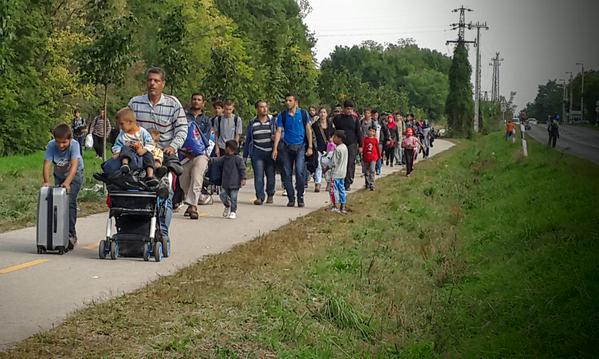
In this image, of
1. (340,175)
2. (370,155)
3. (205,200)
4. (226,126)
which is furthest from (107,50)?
(340,175)

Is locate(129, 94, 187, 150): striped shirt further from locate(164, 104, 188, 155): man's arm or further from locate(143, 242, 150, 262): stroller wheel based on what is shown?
locate(143, 242, 150, 262): stroller wheel

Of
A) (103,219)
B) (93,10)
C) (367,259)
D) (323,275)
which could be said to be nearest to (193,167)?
(103,219)

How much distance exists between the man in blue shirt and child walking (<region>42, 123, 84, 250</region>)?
7.54 m

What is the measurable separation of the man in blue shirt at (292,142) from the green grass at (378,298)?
13.1ft

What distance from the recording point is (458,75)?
110312 millimetres

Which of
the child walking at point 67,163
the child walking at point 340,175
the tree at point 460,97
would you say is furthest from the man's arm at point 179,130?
the tree at point 460,97

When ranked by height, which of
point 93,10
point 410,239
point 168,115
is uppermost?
point 93,10

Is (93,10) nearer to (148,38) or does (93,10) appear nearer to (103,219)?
(103,219)

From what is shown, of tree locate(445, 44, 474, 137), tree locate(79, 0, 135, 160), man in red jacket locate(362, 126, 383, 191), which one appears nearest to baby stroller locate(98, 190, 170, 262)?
tree locate(79, 0, 135, 160)

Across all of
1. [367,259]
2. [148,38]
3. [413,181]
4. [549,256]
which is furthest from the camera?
[148,38]

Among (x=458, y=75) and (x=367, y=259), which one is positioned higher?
(x=458, y=75)

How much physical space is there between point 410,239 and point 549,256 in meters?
4.32

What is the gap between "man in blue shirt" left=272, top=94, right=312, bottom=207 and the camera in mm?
19984

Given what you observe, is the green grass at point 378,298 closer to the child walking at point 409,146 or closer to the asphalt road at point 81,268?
the asphalt road at point 81,268
